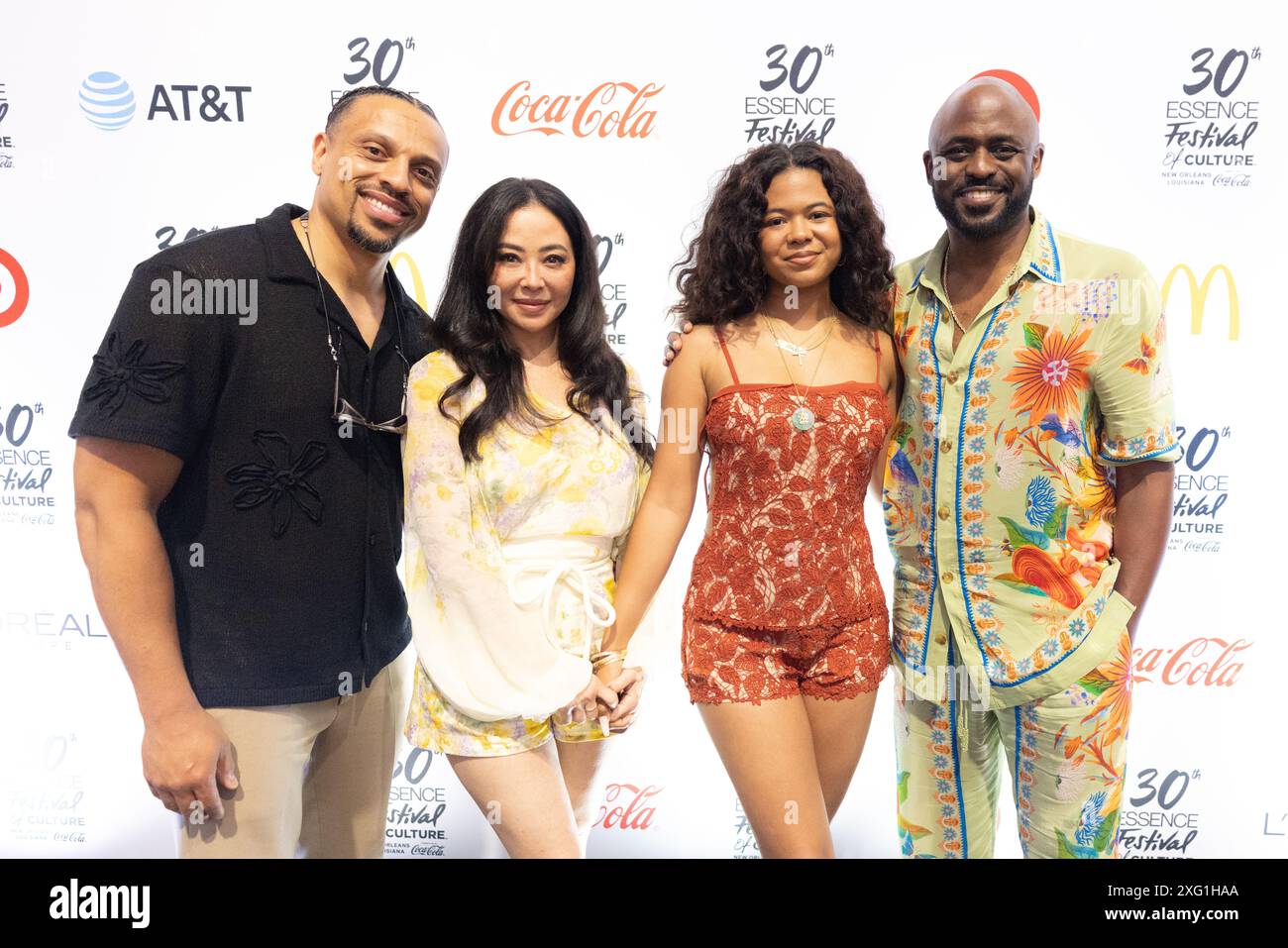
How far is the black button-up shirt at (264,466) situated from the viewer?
1.80 m

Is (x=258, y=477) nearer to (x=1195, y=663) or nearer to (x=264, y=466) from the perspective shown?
(x=264, y=466)

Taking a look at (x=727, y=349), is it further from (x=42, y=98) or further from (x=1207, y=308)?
(x=42, y=98)

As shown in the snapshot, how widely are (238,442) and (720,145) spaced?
1.84m

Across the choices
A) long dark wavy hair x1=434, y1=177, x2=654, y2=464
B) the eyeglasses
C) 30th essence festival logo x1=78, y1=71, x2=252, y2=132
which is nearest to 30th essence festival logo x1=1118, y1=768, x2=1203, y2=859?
long dark wavy hair x1=434, y1=177, x2=654, y2=464

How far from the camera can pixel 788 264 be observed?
2111mm

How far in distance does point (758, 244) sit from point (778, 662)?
101 cm

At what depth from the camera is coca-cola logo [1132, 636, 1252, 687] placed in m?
3.14

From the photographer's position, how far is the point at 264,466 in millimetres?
1881

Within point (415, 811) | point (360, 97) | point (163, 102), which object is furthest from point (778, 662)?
point (163, 102)

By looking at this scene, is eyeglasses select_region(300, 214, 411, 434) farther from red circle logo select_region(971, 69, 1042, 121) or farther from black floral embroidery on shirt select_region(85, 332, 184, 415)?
red circle logo select_region(971, 69, 1042, 121)

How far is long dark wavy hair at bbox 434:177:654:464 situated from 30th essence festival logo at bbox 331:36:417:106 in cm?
115

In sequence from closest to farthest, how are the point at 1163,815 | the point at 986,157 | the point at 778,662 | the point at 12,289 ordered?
the point at 986,157 → the point at 778,662 → the point at 12,289 → the point at 1163,815

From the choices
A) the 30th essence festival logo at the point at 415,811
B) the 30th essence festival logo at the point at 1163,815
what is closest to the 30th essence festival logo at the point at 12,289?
the 30th essence festival logo at the point at 415,811
